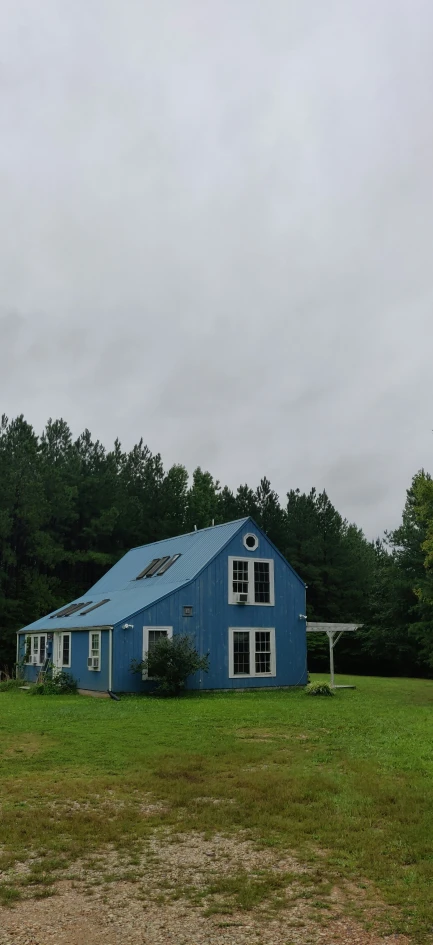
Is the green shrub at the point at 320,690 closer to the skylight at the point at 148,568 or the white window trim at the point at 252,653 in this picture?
the white window trim at the point at 252,653

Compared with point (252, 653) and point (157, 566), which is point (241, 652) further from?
point (157, 566)

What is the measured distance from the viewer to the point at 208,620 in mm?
26875

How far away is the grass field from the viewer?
7059 mm

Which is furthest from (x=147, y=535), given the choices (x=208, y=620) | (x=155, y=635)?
(x=155, y=635)

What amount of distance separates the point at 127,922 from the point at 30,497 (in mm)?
38851

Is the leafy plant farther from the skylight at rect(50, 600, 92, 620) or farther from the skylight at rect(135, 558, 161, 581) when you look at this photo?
the skylight at rect(50, 600, 92, 620)

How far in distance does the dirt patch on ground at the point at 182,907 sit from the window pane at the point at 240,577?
796 inches

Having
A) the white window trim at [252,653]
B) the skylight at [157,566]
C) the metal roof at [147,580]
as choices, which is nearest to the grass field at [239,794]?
the metal roof at [147,580]

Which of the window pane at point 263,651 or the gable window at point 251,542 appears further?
the gable window at point 251,542

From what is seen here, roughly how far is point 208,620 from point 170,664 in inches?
134

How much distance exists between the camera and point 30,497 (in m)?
43.5

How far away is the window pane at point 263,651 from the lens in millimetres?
27781

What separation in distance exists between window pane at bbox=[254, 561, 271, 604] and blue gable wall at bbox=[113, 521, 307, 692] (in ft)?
0.92

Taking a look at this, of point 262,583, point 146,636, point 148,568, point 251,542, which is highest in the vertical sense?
point 251,542
